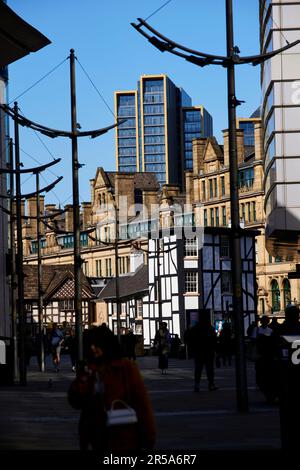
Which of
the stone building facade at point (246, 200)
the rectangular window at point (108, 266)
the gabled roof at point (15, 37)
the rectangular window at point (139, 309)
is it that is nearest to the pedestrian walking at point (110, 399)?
the gabled roof at point (15, 37)

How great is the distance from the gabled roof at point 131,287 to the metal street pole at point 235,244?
77.8 m

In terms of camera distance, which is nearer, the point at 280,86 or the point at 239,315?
the point at 239,315

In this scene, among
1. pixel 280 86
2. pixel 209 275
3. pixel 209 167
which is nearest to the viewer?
pixel 280 86

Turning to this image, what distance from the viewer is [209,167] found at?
127 meters

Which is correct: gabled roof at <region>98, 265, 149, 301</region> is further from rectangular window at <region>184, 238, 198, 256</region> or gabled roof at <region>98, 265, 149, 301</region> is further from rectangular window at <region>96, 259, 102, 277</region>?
rectangular window at <region>96, 259, 102, 277</region>

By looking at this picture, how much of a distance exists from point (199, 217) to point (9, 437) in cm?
11209

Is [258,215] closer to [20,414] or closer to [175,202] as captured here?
[175,202]

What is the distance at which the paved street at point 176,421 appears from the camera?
15688 millimetres

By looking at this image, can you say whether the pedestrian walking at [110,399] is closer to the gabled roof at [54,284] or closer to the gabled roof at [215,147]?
the gabled roof at [54,284]

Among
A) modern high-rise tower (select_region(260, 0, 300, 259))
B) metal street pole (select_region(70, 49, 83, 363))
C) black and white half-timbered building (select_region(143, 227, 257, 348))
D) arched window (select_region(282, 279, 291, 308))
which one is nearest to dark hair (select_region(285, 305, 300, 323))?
metal street pole (select_region(70, 49, 83, 363))

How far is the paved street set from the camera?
618 inches

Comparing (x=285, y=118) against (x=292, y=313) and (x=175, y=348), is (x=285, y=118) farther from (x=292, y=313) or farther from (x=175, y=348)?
(x=292, y=313)
